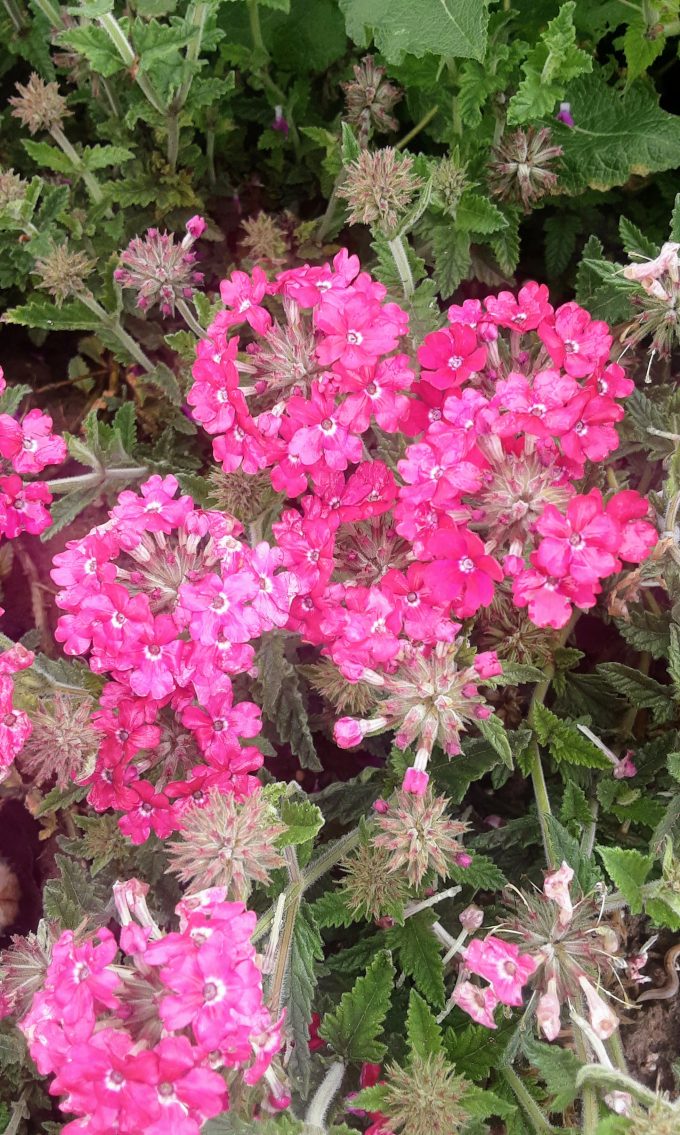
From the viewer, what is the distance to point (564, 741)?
2363mm

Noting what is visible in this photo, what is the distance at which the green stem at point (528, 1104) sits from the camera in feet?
6.79

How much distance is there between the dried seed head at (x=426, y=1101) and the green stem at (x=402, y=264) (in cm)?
181

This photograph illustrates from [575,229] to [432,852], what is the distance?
7.31 feet

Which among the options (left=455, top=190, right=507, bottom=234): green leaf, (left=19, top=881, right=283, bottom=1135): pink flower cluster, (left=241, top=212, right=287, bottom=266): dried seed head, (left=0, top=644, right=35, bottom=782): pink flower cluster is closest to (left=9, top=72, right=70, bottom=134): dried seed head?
(left=241, top=212, right=287, bottom=266): dried seed head

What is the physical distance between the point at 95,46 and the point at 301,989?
2572 millimetres

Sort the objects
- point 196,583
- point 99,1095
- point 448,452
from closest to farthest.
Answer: point 99,1095
point 448,452
point 196,583

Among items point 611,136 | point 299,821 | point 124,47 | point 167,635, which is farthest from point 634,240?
point 299,821

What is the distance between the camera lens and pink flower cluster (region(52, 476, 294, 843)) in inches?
76.6

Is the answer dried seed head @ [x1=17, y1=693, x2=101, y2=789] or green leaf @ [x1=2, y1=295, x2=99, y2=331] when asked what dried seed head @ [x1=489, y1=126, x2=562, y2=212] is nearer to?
green leaf @ [x1=2, y1=295, x2=99, y2=331]

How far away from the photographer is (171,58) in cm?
283

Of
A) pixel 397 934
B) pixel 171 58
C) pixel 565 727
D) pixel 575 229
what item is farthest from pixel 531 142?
pixel 397 934

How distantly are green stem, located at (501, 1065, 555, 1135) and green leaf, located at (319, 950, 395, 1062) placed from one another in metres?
0.32

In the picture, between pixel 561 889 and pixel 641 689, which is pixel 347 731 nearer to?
pixel 561 889

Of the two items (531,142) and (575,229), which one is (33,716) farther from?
(575,229)
